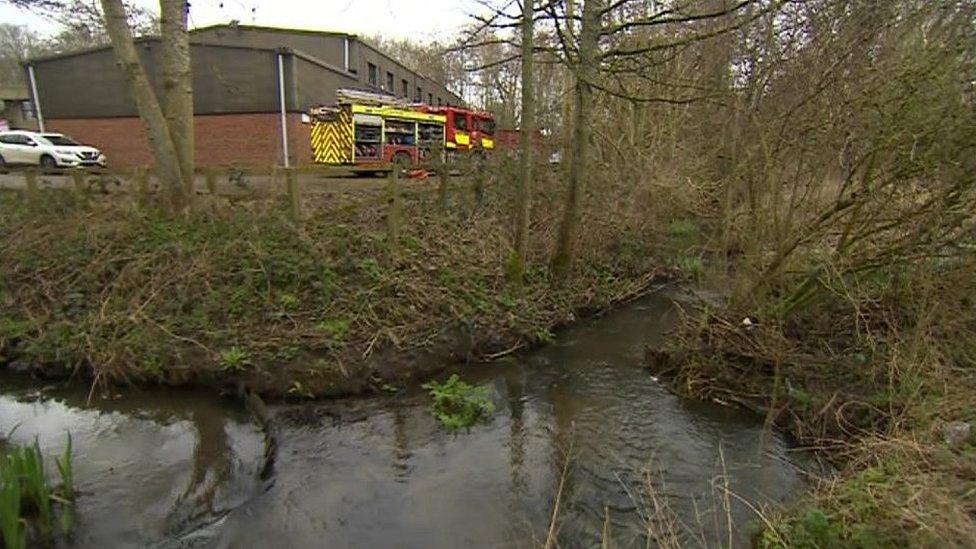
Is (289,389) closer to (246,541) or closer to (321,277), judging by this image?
(321,277)

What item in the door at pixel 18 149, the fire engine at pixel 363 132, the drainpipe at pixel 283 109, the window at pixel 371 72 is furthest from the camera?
the window at pixel 371 72

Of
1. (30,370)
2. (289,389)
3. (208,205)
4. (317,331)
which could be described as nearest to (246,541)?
(289,389)

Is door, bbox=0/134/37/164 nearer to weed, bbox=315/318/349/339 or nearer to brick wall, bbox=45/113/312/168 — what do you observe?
brick wall, bbox=45/113/312/168

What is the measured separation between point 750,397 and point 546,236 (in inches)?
197

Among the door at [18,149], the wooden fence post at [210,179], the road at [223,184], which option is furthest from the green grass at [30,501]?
the door at [18,149]

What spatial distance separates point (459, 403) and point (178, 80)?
671 centimetres

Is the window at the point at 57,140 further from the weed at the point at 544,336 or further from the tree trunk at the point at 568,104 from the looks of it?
the weed at the point at 544,336

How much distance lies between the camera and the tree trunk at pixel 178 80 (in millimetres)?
8367

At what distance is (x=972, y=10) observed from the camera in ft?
16.9

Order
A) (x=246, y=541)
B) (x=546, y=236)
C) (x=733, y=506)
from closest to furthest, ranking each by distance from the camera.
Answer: (x=246, y=541) → (x=733, y=506) → (x=546, y=236)

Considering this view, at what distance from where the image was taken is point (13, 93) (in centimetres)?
3709

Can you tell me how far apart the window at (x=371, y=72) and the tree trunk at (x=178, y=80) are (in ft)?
88.6

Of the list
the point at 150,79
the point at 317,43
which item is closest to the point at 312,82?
the point at 150,79

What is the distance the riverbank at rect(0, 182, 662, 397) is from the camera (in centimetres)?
646
